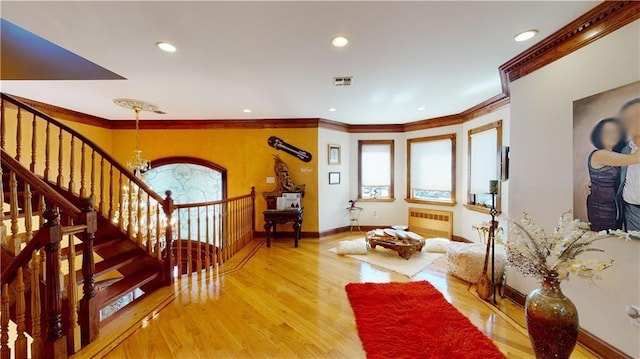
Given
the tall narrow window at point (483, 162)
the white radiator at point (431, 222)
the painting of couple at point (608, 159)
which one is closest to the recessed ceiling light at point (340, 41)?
the painting of couple at point (608, 159)

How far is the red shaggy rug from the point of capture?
1953 mm

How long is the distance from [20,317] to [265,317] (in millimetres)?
1700

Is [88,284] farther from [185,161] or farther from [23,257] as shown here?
[185,161]

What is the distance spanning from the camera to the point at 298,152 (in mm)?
5352

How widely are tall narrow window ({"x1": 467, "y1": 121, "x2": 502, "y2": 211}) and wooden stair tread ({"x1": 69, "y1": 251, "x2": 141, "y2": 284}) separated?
5023 millimetres

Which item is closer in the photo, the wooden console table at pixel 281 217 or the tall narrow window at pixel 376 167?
the wooden console table at pixel 281 217

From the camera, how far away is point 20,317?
1.64m

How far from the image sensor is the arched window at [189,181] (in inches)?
217

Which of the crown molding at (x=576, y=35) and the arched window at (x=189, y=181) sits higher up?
the crown molding at (x=576, y=35)

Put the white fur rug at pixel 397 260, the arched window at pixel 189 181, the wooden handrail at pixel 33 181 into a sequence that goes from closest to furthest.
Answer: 1. the wooden handrail at pixel 33 181
2. the white fur rug at pixel 397 260
3. the arched window at pixel 189 181

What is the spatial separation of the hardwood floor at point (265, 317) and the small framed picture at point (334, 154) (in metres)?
2.64

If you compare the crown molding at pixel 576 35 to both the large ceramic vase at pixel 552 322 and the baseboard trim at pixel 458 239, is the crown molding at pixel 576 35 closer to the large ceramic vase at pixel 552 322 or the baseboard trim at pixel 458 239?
the large ceramic vase at pixel 552 322

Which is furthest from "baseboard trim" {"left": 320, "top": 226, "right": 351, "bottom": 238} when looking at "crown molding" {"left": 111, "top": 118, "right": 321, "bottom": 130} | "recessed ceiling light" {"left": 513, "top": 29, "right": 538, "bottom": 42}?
"recessed ceiling light" {"left": 513, "top": 29, "right": 538, "bottom": 42}

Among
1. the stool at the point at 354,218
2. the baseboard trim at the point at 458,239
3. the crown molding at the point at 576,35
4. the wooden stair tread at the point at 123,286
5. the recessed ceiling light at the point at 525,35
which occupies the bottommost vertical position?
the baseboard trim at the point at 458,239
